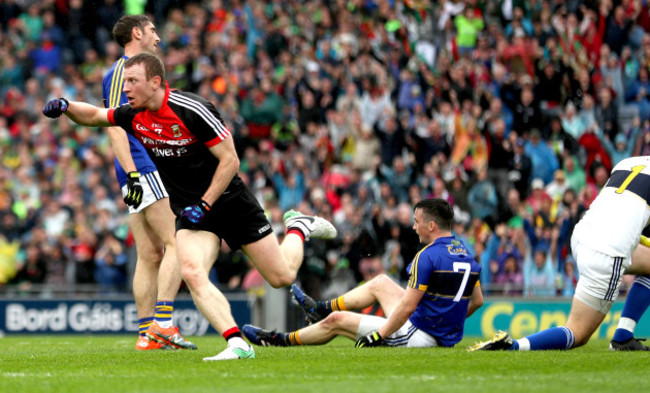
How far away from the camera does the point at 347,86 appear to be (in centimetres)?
1891

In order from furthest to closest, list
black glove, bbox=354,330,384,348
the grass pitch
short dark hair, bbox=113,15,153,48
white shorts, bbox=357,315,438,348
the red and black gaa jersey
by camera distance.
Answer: short dark hair, bbox=113,15,153,48 → white shorts, bbox=357,315,438,348 → black glove, bbox=354,330,384,348 → the red and black gaa jersey → the grass pitch

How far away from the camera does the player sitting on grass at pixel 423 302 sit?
8625 mm

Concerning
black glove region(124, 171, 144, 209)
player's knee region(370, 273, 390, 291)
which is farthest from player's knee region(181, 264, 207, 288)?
player's knee region(370, 273, 390, 291)

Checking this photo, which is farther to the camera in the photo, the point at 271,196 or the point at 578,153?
the point at 271,196

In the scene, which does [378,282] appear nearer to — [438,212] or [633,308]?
[438,212]

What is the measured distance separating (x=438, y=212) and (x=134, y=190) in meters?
2.53

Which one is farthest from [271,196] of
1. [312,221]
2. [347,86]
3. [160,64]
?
[160,64]

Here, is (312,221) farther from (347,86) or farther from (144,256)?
(347,86)

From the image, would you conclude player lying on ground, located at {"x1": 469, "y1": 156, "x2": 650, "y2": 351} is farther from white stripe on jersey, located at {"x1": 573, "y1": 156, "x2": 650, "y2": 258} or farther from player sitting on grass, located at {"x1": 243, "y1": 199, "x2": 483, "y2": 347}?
player sitting on grass, located at {"x1": 243, "y1": 199, "x2": 483, "y2": 347}

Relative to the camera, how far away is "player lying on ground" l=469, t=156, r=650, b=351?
820cm

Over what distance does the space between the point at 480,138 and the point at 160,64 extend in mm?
9892

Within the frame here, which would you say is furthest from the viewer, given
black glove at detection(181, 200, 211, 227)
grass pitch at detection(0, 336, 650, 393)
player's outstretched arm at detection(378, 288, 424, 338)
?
player's outstretched arm at detection(378, 288, 424, 338)

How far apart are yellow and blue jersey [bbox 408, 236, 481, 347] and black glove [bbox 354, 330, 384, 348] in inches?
→ 14.8

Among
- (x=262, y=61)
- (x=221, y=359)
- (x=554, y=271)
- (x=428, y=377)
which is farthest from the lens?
(x=262, y=61)
